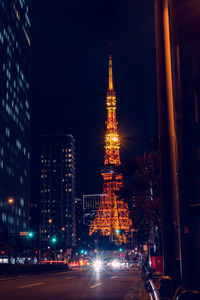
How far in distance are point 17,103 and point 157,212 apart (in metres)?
89.7

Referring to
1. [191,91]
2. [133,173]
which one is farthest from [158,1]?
[133,173]

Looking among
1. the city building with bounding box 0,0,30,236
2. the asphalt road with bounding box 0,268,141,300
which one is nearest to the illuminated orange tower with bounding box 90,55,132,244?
the city building with bounding box 0,0,30,236

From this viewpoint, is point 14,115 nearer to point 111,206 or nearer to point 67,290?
point 111,206

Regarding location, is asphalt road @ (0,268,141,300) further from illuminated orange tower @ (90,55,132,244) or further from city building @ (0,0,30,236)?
illuminated orange tower @ (90,55,132,244)

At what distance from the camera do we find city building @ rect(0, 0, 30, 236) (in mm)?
101625

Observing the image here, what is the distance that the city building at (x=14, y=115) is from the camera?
101625 mm

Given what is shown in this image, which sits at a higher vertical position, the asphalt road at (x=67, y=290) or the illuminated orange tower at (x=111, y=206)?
the illuminated orange tower at (x=111, y=206)

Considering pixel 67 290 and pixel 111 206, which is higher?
pixel 111 206

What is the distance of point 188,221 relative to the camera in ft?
15.5

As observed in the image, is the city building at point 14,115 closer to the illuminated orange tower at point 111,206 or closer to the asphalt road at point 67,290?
the illuminated orange tower at point 111,206

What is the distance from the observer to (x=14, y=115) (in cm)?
11331

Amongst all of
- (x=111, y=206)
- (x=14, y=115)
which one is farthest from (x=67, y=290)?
(x=111, y=206)

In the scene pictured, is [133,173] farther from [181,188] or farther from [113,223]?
[113,223]

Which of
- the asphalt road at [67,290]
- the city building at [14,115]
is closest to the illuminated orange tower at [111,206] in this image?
the city building at [14,115]
